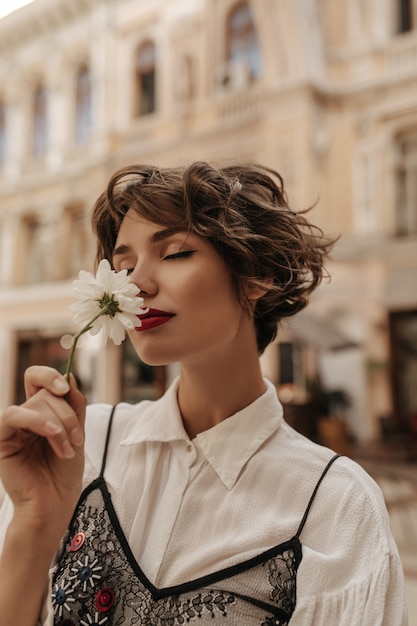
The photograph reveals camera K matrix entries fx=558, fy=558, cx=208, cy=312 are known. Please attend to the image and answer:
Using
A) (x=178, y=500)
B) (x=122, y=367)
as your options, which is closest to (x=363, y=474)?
(x=178, y=500)

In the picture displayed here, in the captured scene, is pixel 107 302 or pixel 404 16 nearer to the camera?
pixel 107 302

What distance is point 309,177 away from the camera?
26.7ft

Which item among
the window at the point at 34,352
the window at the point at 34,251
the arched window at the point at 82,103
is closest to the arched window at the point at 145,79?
the arched window at the point at 82,103

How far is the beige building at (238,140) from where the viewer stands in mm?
7902

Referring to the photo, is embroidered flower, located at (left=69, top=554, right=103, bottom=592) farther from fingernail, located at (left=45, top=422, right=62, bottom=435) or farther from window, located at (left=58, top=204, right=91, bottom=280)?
window, located at (left=58, top=204, right=91, bottom=280)

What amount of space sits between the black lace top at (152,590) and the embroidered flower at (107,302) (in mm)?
323

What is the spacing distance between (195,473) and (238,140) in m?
8.73

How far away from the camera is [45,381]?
2.16ft

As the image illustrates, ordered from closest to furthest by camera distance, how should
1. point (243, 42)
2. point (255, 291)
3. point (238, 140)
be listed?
point (255, 291) → point (238, 140) → point (243, 42)

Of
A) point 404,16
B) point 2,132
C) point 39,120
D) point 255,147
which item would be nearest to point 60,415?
point 255,147

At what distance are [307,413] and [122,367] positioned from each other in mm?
4568

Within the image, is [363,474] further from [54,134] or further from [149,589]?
[54,134]

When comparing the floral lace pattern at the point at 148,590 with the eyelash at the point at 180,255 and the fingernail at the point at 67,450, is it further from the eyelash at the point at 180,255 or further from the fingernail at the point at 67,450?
the eyelash at the point at 180,255

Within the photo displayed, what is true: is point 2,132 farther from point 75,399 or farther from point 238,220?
point 75,399
